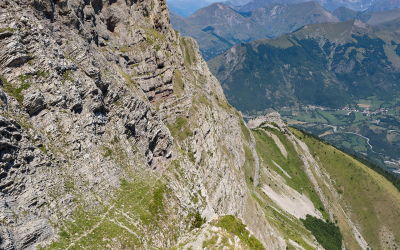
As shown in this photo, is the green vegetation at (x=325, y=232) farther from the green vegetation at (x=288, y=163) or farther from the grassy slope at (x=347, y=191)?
the green vegetation at (x=288, y=163)

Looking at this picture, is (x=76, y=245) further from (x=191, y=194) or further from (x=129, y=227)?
(x=191, y=194)

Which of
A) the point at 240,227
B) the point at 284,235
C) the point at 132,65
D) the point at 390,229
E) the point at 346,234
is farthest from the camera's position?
the point at 390,229

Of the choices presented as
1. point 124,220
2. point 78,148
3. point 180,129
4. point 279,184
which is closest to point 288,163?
point 279,184

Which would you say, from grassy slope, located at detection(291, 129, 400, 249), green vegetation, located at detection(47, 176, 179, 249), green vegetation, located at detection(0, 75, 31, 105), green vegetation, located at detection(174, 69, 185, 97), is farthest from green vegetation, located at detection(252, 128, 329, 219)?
→ green vegetation, located at detection(0, 75, 31, 105)

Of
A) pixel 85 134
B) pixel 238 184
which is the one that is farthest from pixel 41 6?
pixel 238 184

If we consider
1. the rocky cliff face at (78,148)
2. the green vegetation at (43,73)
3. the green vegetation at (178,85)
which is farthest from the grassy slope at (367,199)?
the green vegetation at (43,73)

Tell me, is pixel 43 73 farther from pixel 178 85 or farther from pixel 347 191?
pixel 347 191
